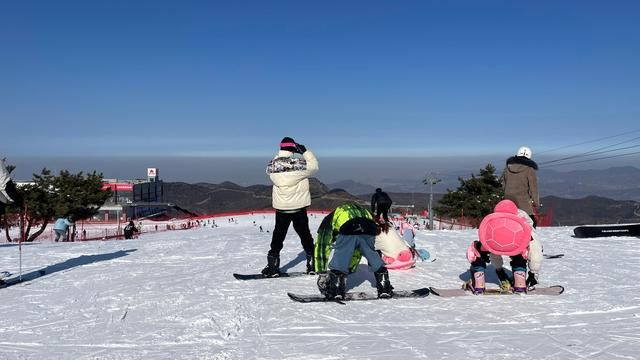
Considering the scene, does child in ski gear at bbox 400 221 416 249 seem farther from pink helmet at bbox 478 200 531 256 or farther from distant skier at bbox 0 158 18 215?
distant skier at bbox 0 158 18 215

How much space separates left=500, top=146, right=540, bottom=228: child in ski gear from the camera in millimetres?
7914

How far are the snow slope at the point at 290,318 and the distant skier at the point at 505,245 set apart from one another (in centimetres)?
35

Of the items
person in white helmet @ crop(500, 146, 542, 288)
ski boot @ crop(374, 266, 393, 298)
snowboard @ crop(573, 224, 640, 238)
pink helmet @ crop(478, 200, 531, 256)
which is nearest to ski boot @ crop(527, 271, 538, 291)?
person in white helmet @ crop(500, 146, 542, 288)

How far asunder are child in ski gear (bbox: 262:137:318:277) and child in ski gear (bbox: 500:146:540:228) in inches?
124

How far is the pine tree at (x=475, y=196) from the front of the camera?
164ft

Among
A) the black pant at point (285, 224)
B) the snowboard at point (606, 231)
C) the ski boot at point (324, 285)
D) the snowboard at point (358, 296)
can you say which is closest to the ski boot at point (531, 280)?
the snowboard at point (358, 296)

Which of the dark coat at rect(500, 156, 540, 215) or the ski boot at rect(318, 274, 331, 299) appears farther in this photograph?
the dark coat at rect(500, 156, 540, 215)

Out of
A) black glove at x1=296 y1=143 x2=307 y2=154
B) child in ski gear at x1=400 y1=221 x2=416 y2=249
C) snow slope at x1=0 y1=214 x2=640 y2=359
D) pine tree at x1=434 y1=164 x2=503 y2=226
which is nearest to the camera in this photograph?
snow slope at x1=0 y1=214 x2=640 y2=359

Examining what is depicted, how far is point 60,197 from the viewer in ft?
117

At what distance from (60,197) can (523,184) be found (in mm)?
35253

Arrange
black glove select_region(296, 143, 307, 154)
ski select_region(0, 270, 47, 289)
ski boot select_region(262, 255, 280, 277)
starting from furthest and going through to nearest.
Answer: ski boot select_region(262, 255, 280, 277) → black glove select_region(296, 143, 307, 154) → ski select_region(0, 270, 47, 289)

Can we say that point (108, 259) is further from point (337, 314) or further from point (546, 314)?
point (546, 314)

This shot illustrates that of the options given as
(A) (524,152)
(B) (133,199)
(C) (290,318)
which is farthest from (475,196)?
(B) (133,199)

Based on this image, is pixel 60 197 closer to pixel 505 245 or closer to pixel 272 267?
pixel 272 267
